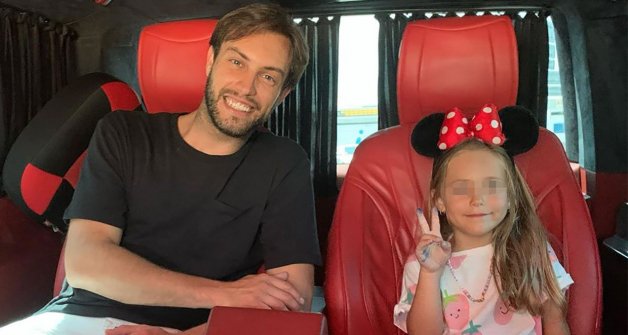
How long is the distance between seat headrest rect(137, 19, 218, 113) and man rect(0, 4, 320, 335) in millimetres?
144

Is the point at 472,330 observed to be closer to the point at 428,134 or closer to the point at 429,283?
the point at 429,283

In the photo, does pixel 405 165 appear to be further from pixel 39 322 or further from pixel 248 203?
pixel 39 322

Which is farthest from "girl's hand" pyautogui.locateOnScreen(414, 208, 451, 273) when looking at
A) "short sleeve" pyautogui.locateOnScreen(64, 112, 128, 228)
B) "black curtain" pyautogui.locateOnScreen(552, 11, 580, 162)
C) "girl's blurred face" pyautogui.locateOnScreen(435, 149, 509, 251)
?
"black curtain" pyautogui.locateOnScreen(552, 11, 580, 162)

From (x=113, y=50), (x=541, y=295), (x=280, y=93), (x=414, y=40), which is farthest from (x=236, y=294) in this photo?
(x=113, y=50)

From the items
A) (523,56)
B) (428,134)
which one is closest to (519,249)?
(428,134)

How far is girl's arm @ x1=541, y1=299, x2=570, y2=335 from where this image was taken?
5.30 ft

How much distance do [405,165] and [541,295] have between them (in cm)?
59

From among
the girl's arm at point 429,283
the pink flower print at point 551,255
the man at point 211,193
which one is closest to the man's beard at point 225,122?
the man at point 211,193

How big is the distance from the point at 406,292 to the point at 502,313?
28 cm

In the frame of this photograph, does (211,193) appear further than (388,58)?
No

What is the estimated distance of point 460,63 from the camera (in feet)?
6.15

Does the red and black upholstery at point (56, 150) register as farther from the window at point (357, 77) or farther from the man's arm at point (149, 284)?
the window at point (357, 77)

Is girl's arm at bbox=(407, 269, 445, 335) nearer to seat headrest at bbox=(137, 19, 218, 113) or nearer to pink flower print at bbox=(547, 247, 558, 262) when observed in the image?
pink flower print at bbox=(547, 247, 558, 262)

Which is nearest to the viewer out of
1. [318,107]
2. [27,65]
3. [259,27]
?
[259,27]
